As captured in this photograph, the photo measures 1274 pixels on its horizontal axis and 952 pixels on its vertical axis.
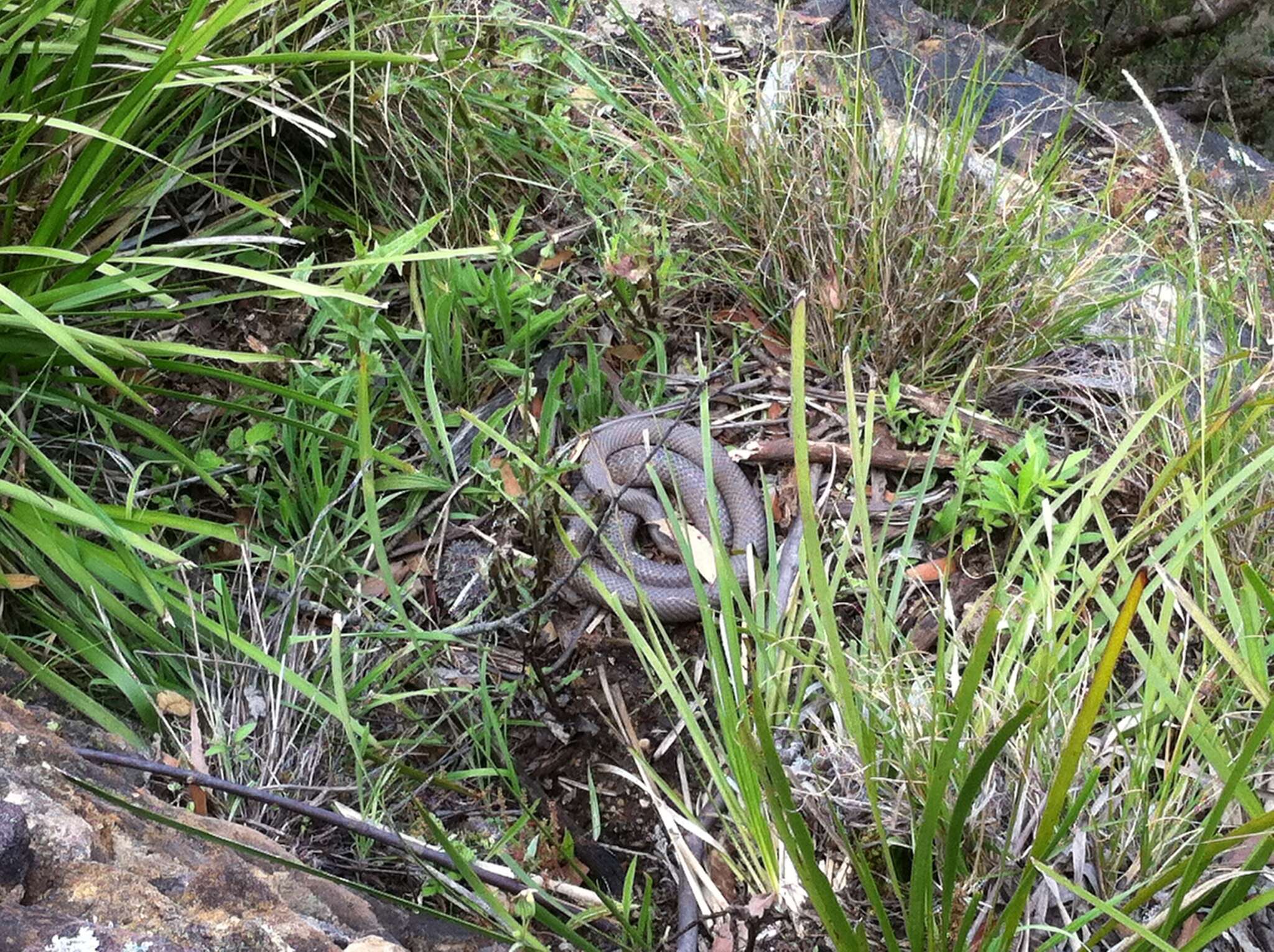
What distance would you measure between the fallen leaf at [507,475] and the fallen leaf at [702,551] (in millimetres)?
436

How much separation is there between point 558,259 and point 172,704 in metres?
1.63

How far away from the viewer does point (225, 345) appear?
2.93 meters

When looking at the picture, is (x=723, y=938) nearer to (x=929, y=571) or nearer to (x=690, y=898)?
(x=690, y=898)

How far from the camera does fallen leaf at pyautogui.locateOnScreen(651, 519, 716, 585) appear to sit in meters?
2.84

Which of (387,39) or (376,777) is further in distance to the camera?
(387,39)

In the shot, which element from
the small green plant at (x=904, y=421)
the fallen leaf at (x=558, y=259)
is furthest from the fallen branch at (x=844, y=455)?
the fallen leaf at (x=558, y=259)

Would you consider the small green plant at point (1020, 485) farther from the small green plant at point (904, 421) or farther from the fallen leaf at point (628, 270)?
the fallen leaf at point (628, 270)

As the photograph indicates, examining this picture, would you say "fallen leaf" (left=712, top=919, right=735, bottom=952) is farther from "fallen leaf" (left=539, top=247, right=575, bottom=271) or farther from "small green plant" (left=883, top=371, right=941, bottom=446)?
"fallen leaf" (left=539, top=247, right=575, bottom=271)

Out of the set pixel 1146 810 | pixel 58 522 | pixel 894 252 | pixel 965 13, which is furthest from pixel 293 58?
pixel 965 13

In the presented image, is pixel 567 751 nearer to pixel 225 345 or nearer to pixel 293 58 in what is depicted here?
pixel 225 345

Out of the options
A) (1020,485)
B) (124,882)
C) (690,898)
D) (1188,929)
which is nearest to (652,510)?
(1020,485)

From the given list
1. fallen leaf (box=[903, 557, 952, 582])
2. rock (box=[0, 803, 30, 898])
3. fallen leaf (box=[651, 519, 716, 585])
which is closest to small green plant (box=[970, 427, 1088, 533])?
fallen leaf (box=[903, 557, 952, 582])

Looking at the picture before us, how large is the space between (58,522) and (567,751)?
4.11ft

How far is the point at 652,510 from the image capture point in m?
3.12
